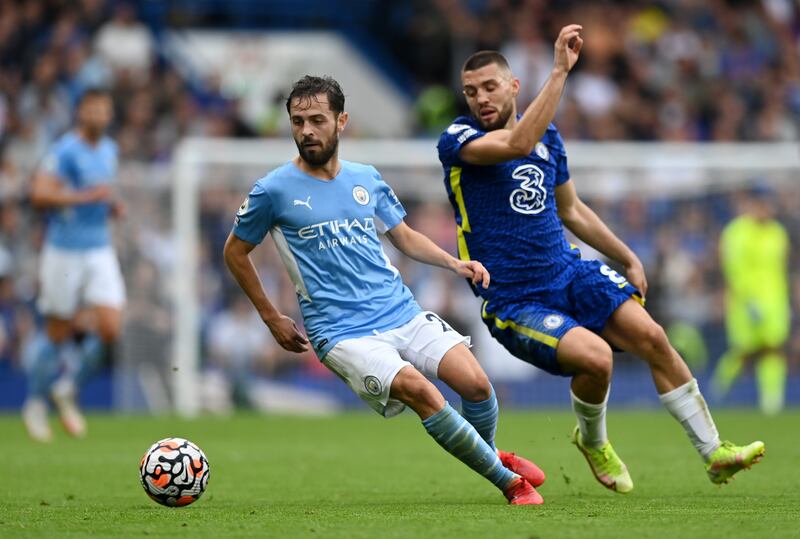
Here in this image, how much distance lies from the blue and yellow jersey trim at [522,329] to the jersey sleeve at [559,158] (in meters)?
0.83

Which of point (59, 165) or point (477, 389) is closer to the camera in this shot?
point (477, 389)

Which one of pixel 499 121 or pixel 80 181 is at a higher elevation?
pixel 499 121

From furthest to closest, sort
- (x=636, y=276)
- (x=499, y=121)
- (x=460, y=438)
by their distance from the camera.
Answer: (x=636, y=276), (x=499, y=121), (x=460, y=438)

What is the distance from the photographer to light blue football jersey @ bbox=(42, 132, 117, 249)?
42.1 feet

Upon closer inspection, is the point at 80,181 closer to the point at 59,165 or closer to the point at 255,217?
the point at 59,165

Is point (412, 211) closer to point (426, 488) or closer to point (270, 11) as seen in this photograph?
point (270, 11)

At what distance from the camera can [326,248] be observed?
24.0 feet

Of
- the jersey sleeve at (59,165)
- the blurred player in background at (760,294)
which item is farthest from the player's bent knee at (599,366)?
the blurred player in background at (760,294)

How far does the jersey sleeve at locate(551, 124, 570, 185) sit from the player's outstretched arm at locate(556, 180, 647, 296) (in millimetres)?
76

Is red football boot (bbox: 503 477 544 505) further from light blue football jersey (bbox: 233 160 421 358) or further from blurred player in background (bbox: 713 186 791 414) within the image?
blurred player in background (bbox: 713 186 791 414)

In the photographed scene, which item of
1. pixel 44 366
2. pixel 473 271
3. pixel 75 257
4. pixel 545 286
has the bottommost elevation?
pixel 44 366

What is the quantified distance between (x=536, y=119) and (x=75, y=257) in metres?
6.97

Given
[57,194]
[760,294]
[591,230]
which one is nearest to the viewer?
[591,230]

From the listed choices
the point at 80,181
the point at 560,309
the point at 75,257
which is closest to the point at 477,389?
the point at 560,309
